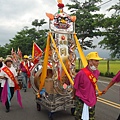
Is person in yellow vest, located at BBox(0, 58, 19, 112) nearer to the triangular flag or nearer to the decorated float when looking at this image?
the decorated float

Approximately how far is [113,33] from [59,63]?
998cm

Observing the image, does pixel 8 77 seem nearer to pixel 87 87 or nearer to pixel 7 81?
pixel 7 81

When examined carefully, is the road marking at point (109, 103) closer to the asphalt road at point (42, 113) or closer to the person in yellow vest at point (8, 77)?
the asphalt road at point (42, 113)

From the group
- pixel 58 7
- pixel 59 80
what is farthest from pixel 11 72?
pixel 58 7

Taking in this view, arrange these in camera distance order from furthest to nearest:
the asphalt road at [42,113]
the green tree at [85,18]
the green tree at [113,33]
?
the green tree at [85,18] < the green tree at [113,33] < the asphalt road at [42,113]

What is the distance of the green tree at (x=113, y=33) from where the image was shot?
14461 millimetres

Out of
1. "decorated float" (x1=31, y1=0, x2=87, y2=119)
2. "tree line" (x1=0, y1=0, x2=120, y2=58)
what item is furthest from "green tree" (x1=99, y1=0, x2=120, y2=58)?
"decorated float" (x1=31, y1=0, x2=87, y2=119)

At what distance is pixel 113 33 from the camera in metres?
15.0

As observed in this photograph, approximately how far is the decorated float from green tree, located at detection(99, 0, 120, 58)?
8625mm

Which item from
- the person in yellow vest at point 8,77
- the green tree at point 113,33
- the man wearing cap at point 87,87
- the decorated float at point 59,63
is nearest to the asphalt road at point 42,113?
the decorated float at point 59,63

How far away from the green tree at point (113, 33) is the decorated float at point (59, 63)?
340 inches

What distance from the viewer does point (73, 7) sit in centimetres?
2242

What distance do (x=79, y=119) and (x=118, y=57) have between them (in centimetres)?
1270

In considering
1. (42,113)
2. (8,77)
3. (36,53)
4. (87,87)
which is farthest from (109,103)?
(36,53)
